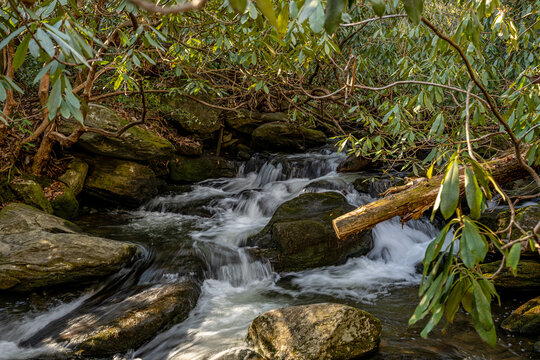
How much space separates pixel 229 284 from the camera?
188 inches

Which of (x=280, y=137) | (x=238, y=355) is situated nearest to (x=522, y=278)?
(x=238, y=355)

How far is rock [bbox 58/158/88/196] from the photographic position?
258 inches

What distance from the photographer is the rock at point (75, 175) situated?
655 cm

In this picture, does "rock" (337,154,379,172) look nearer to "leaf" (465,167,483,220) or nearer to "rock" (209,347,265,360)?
"rock" (209,347,265,360)

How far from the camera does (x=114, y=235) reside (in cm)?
586

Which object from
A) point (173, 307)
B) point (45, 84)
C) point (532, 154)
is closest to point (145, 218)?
point (45, 84)

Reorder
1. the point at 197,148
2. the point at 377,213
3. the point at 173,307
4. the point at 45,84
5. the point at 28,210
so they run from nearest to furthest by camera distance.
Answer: the point at 377,213 < the point at 173,307 < the point at 28,210 < the point at 45,84 < the point at 197,148

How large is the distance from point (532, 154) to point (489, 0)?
1132 millimetres

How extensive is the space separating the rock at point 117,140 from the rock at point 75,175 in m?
0.37

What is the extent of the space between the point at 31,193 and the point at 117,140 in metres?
1.90

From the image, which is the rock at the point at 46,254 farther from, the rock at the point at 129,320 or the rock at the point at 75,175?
the rock at the point at 75,175

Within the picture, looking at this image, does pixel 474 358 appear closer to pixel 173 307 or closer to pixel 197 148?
pixel 173 307

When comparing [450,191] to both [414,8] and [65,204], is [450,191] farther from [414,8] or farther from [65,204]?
[65,204]

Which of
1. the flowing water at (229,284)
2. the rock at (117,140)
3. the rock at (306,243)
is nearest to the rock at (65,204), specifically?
the flowing water at (229,284)
